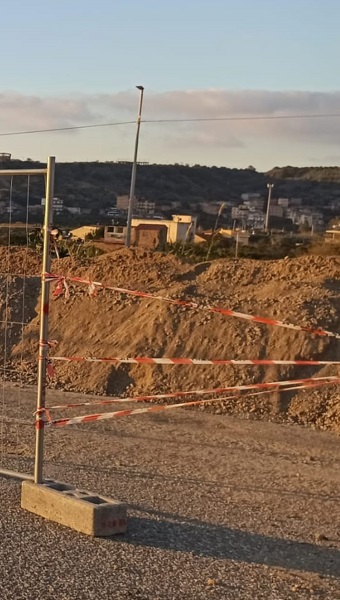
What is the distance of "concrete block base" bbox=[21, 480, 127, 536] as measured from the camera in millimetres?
6625

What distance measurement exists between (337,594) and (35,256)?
58.4 feet

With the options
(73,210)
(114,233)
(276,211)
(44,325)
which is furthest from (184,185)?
(44,325)

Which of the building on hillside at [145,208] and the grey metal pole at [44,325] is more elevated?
the grey metal pole at [44,325]

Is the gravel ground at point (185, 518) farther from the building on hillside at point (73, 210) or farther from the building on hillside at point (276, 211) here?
the building on hillside at point (276, 211)

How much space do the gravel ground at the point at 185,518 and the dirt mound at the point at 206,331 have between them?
1.96 metres

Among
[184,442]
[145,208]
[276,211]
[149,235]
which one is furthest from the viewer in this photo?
[276,211]

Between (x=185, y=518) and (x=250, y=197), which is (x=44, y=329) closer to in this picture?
(x=185, y=518)

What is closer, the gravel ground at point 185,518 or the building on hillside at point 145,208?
the gravel ground at point 185,518

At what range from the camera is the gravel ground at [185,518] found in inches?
228

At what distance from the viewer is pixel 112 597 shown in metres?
5.48

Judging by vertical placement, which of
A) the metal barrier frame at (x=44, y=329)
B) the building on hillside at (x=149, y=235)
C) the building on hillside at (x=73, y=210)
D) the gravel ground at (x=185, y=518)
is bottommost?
the building on hillside at (x=73, y=210)

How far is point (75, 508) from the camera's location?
6.76 m

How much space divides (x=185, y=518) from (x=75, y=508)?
1.09m

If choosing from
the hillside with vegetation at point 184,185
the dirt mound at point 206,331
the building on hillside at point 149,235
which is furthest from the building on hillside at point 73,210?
the dirt mound at point 206,331
